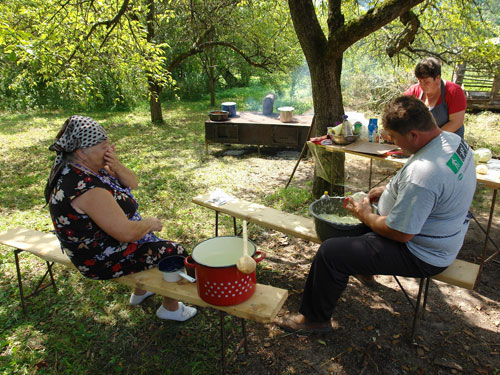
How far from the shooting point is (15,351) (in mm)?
2529

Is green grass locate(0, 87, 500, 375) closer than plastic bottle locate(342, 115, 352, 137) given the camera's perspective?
Yes

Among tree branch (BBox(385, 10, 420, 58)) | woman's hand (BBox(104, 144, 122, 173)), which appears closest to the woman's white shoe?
woman's hand (BBox(104, 144, 122, 173))

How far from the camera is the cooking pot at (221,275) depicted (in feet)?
6.22

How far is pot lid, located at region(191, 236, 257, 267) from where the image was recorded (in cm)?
207

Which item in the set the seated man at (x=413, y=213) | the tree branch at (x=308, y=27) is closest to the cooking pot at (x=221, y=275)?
the seated man at (x=413, y=213)

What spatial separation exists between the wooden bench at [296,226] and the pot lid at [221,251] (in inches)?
33.3

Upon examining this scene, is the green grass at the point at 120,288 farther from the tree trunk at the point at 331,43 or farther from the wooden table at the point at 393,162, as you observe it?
the tree trunk at the point at 331,43

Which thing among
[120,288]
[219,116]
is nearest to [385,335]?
[120,288]

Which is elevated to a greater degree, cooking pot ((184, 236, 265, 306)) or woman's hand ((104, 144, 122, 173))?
woman's hand ((104, 144, 122, 173))

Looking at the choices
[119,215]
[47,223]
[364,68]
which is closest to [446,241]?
[119,215]

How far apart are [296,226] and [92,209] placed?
1659 mm

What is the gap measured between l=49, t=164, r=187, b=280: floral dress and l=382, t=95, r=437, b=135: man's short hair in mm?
1740

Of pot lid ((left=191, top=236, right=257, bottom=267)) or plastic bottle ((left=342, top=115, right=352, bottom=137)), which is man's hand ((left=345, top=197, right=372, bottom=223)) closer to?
pot lid ((left=191, top=236, right=257, bottom=267))

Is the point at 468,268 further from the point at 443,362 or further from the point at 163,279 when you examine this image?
the point at 163,279
